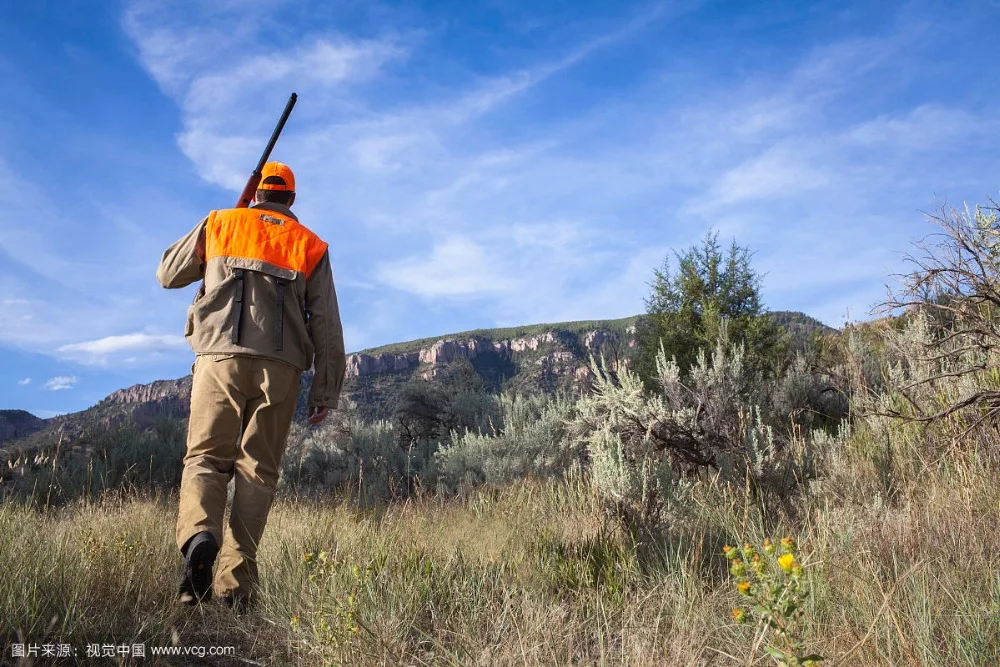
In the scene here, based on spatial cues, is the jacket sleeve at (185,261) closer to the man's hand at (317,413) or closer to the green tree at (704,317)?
the man's hand at (317,413)

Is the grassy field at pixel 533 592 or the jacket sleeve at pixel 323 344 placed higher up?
the jacket sleeve at pixel 323 344

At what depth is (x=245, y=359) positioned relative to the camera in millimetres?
3895

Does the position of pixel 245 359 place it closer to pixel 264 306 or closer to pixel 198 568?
pixel 264 306

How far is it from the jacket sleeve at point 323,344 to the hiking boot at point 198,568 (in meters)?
1.20

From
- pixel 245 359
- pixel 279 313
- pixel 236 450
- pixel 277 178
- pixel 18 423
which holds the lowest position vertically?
pixel 236 450

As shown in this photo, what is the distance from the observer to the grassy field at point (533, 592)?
101 inches

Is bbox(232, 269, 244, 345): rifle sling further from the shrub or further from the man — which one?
the shrub

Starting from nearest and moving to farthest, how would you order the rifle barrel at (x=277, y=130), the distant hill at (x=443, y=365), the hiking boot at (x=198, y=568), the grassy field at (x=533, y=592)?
the grassy field at (x=533, y=592) < the hiking boot at (x=198, y=568) < the rifle barrel at (x=277, y=130) < the distant hill at (x=443, y=365)

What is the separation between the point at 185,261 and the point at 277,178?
85 cm

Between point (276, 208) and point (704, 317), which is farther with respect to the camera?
point (704, 317)

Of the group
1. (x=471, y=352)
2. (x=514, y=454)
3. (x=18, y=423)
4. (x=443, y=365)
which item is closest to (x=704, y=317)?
(x=514, y=454)

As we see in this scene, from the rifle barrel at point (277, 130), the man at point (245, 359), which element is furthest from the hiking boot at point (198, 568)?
the rifle barrel at point (277, 130)

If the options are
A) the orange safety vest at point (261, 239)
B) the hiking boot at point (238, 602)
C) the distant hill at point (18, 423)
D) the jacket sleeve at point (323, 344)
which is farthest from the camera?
the distant hill at point (18, 423)

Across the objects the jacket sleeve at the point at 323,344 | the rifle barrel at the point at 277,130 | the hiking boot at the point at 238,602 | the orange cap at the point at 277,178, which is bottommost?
the hiking boot at the point at 238,602
